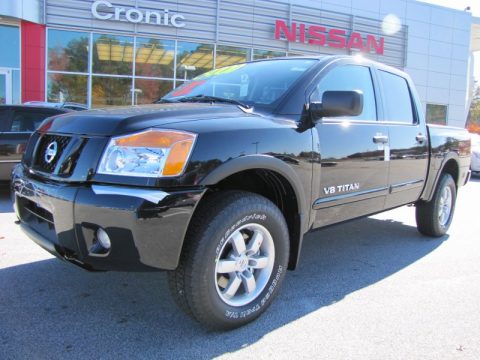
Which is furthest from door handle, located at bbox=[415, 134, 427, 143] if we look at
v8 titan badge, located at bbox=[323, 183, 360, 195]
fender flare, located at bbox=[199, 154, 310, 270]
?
fender flare, located at bbox=[199, 154, 310, 270]

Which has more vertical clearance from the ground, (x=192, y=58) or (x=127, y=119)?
(x=192, y=58)

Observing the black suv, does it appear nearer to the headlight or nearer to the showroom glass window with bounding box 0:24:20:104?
the headlight

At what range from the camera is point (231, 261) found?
2822 mm

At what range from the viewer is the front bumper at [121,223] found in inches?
92.7

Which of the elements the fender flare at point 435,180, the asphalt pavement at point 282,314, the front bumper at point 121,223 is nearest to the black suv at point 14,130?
the asphalt pavement at point 282,314

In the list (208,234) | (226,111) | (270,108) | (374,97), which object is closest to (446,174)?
(374,97)

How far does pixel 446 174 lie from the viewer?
5.50 metres

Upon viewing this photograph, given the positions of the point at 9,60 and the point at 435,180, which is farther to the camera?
the point at 9,60

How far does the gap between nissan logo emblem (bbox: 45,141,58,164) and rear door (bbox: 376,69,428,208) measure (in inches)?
108

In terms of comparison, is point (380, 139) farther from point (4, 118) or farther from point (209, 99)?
point (4, 118)

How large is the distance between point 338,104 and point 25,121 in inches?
226

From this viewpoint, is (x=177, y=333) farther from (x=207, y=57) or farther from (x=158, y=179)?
(x=207, y=57)

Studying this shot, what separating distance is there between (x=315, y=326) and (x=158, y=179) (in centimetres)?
143

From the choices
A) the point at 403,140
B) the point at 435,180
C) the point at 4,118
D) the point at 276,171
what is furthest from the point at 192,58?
the point at 276,171
